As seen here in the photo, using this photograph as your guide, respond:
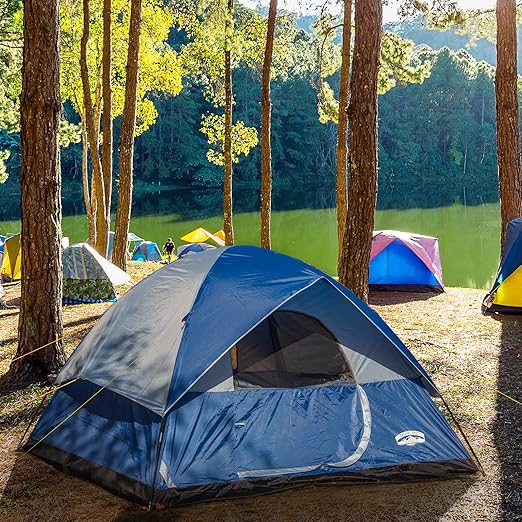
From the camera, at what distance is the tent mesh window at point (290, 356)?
4539 mm

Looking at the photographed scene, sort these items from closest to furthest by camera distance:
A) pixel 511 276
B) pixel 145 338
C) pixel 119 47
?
pixel 145 338 → pixel 511 276 → pixel 119 47

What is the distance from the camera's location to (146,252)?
2203 centimetres

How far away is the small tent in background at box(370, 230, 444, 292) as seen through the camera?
11.5m

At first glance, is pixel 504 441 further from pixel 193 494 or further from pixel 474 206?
pixel 474 206

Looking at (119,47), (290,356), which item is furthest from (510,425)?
(119,47)

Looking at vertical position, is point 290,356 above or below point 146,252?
above

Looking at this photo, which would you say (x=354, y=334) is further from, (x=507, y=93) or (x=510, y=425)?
(x=507, y=93)

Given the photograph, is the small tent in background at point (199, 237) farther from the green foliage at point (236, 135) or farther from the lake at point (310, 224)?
the green foliage at point (236, 135)

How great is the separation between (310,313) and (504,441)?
1.61 m

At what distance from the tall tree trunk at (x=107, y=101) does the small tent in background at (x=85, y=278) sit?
6.84 feet

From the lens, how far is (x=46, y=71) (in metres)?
5.75

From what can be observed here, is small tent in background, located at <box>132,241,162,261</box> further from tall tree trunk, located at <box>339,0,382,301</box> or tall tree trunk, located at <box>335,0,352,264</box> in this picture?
tall tree trunk, located at <box>339,0,382,301</box>

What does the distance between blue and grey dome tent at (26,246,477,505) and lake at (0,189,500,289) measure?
42.9ft

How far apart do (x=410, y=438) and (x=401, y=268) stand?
7506 mm
